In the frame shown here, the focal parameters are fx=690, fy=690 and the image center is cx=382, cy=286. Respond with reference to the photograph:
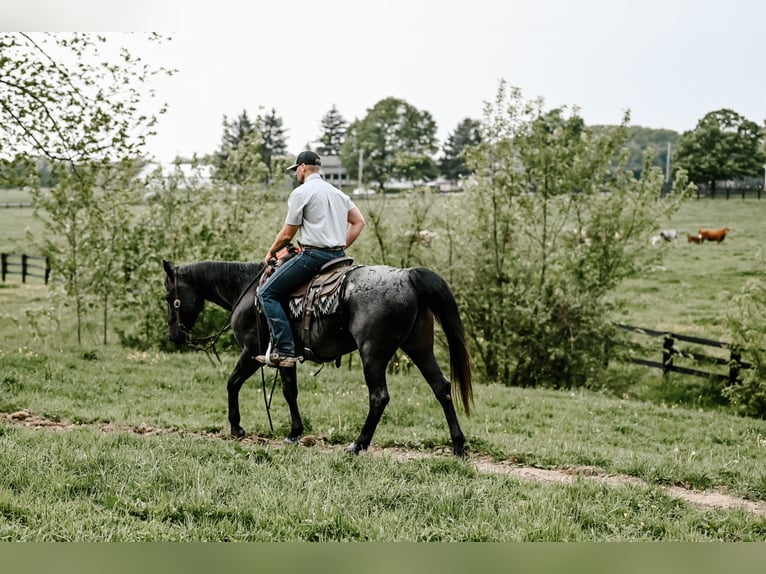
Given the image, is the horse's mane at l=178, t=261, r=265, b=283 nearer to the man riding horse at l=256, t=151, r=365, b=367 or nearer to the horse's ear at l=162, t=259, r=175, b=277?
the horse's ear at l=162, t=259, r=175, b=277

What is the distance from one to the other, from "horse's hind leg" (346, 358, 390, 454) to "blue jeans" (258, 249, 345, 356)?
943mm

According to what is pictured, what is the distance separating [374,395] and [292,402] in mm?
1232

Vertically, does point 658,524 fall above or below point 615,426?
above

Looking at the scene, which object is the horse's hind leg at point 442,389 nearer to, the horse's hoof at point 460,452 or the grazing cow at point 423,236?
the horse's hoof at point 460,452

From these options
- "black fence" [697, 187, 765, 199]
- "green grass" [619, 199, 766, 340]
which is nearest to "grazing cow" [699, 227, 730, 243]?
"green grass" [619, 199, 766, 340]

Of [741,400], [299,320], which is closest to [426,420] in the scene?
[299,320]

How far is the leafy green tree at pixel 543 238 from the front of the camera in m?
15.8

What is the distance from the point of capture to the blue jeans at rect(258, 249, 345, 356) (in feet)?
24.6

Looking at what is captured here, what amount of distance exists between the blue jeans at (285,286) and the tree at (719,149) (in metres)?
33.0

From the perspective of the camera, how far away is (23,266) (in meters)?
33.1

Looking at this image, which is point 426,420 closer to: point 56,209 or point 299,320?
point 299,320

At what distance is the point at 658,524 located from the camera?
16.9ft

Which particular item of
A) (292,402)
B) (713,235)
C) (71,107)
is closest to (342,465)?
(292,402)

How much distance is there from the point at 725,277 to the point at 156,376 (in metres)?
23.3
